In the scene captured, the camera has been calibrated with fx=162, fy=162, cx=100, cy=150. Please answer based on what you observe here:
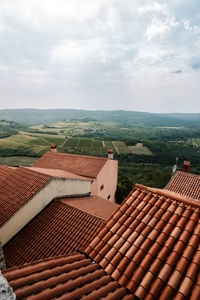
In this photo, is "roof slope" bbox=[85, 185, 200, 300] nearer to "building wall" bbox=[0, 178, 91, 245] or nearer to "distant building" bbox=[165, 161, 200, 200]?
"building wall" bbox=[0, 178, 91, 245]

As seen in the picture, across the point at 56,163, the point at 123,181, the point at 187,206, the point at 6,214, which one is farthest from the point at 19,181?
the point at 123,181

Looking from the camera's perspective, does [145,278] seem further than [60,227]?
No

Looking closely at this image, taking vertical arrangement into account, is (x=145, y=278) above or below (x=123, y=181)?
above

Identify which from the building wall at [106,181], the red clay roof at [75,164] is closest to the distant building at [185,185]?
the building wall at [106,181]

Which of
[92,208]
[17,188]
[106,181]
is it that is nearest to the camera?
[17,188]

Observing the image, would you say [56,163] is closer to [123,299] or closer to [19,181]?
[19,181]

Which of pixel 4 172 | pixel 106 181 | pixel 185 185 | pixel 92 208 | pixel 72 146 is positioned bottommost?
pixel 72 146

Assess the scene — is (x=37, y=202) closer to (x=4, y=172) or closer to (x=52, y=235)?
(x=52, y=235)

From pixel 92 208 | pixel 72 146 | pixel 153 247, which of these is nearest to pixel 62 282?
pixel 153 247
